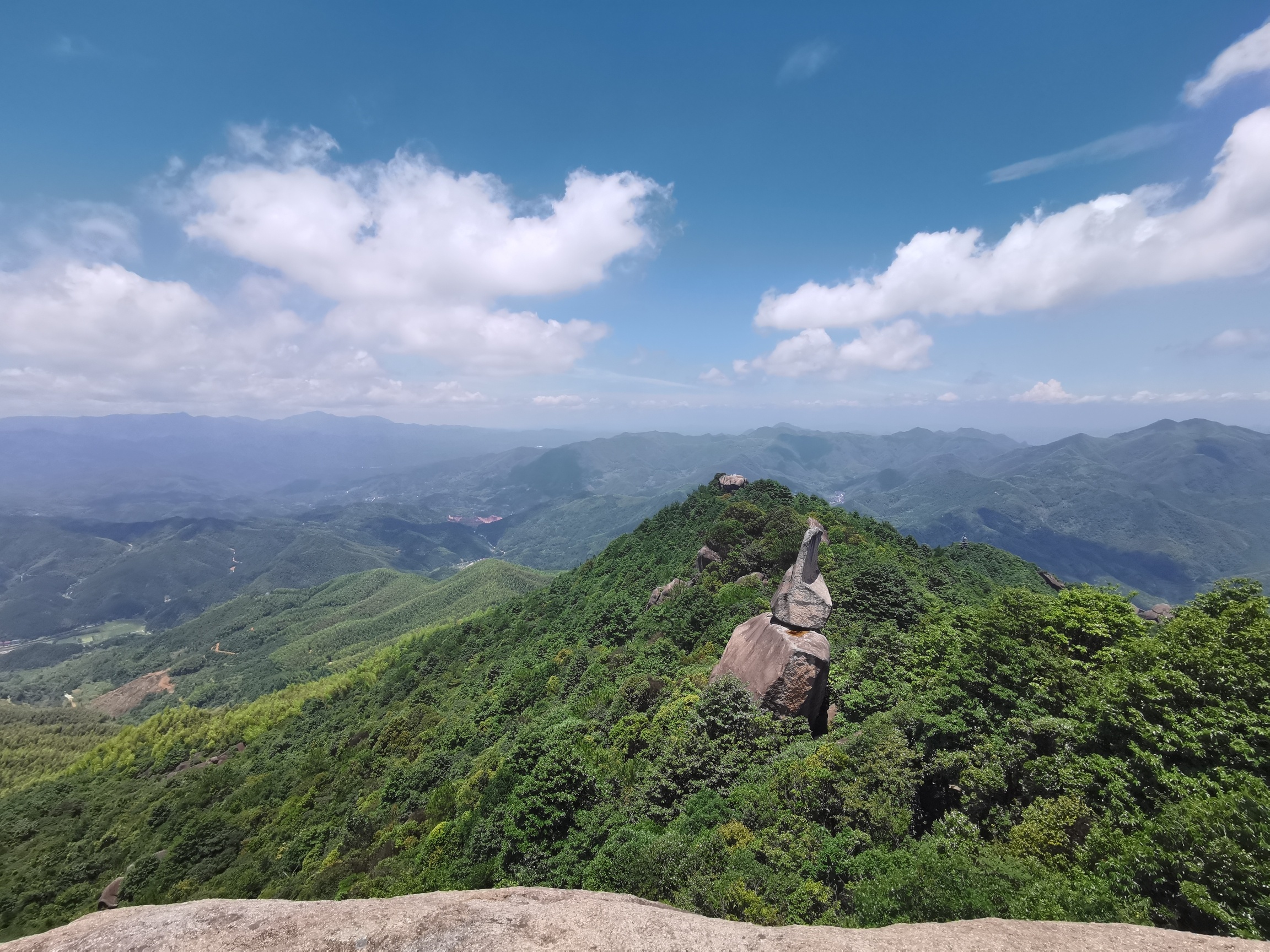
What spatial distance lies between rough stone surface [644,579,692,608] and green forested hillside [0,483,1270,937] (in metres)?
3.71

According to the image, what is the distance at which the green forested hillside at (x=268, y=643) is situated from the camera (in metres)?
131

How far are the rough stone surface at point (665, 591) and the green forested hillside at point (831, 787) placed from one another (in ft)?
12.2

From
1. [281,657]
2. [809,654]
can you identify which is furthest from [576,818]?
[281,657]

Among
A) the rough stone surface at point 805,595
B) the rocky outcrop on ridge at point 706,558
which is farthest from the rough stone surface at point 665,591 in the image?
the rough stone surface at point 805,595

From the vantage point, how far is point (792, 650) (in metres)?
25.2

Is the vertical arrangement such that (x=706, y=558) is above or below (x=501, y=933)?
below

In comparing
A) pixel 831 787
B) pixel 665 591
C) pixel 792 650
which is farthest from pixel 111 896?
pixel 831 787

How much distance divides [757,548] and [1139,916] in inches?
1672

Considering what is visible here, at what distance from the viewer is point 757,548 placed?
52.1m

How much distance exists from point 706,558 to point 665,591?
6.47 m

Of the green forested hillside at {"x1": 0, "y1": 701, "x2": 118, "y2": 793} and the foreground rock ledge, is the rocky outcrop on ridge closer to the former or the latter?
the foreground rock ledge

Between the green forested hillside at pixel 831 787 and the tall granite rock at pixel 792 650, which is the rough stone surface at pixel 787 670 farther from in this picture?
the green forested hillside at pixel 831 787

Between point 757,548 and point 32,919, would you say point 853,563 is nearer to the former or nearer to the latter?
point 757,548

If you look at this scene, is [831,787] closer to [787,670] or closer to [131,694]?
[787,670]
